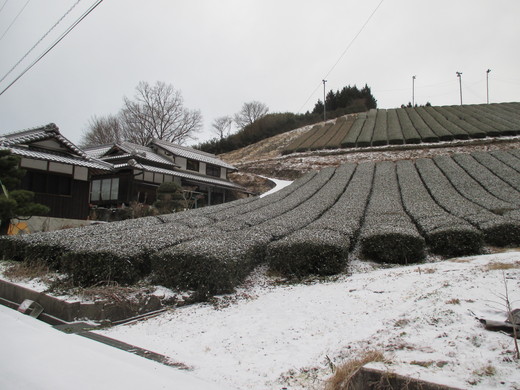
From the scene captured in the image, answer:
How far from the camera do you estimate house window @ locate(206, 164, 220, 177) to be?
29.7 metres

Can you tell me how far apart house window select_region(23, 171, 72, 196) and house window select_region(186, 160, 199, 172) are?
12493 millimetres

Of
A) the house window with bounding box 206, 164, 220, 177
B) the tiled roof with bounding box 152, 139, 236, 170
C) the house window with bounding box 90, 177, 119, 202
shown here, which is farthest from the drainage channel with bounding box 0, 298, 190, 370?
the house window with bounding box 206, 164, 220, 177

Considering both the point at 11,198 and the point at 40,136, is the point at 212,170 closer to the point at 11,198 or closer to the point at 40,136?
the point at 40,136

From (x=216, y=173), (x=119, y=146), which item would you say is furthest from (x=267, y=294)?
(x=216, y=173)

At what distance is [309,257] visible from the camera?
6.21 metres

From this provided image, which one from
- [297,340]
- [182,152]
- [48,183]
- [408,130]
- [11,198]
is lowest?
[297,340]

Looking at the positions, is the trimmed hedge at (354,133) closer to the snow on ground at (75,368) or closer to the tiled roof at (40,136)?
the tiled roof at (40,136)

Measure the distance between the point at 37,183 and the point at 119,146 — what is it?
9553mm

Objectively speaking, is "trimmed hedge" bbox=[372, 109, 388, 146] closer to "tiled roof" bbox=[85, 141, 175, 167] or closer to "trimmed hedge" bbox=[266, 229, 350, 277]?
"tiled roof" bbox=[85, 141, 175, 167]

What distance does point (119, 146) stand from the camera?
23.8 m

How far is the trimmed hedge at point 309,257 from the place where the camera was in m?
6.20

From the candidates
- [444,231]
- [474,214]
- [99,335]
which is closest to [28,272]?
[99,335]

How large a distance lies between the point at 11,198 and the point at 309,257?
860cm

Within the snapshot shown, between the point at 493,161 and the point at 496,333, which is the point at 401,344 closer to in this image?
the point at 496,333
